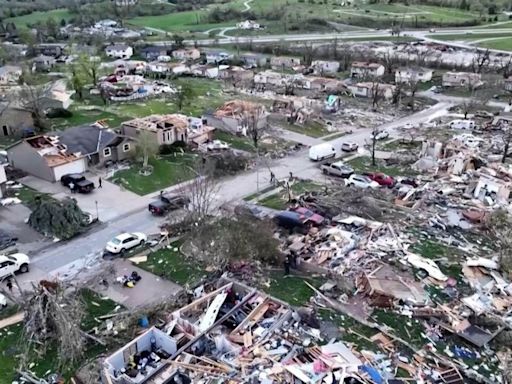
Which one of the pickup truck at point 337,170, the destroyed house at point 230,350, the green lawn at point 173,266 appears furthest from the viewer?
the pickup truck at point 337,170

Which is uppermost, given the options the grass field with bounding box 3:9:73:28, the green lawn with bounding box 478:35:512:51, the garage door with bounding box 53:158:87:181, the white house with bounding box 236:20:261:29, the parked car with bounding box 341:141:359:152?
the grass field with bounding box 3:9:73:28

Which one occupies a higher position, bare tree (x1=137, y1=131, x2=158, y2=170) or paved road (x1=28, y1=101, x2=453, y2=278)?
bare tree (x1=137, y1=131, x2=158, y2=170)

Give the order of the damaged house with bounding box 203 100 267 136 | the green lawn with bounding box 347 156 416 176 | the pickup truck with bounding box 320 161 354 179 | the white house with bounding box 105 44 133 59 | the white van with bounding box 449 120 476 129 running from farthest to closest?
the white house with bounding box 105 44 133 59 → the white van with bounding box 449 120 476 129 → the damaged house with bounding box 203 100 267 136 → the green lawn with bounding box 347 156 416 176 → the pickup truck with bounding box 320 161 354 179

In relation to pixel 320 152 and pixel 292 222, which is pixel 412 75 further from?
pixel 292 222

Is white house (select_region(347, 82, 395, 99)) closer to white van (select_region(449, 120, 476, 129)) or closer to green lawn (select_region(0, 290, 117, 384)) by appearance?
white van (select_region(449, 120, 476, 129))

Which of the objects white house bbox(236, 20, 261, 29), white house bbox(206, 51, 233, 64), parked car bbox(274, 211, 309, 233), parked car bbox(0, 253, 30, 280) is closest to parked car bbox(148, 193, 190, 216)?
parked car bbox(274, 211, 309, 233)

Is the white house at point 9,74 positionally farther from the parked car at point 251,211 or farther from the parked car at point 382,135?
the parked car at point 251,211

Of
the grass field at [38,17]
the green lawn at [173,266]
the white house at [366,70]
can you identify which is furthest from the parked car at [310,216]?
the grass field at [38,17]
